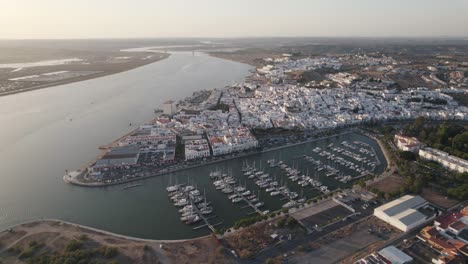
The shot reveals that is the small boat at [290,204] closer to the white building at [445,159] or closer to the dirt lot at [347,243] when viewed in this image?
the dirt lot at [347,243]

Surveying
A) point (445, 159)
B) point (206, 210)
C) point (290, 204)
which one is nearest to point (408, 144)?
point (445, 159)

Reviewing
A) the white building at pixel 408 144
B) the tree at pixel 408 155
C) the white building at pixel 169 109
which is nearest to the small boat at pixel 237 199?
the tree at pixel 408 155

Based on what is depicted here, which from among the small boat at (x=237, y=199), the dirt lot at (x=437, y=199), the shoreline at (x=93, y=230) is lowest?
the shoreline at (x=93, y=230)

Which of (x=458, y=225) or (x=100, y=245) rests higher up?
(x=458, y=225)

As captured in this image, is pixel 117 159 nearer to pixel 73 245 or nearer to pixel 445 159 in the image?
pixel 73 245

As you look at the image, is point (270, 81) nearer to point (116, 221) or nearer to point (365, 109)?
point (365, 109)

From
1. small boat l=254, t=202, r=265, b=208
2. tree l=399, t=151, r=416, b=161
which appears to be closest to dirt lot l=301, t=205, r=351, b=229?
small boat l=254, t=202, r=265, b=208

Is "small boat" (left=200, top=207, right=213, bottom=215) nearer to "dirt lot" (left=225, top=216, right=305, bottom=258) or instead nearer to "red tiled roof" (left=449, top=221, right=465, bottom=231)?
"dirt lot" (left=225, top=216, right=305, bottom=258)
